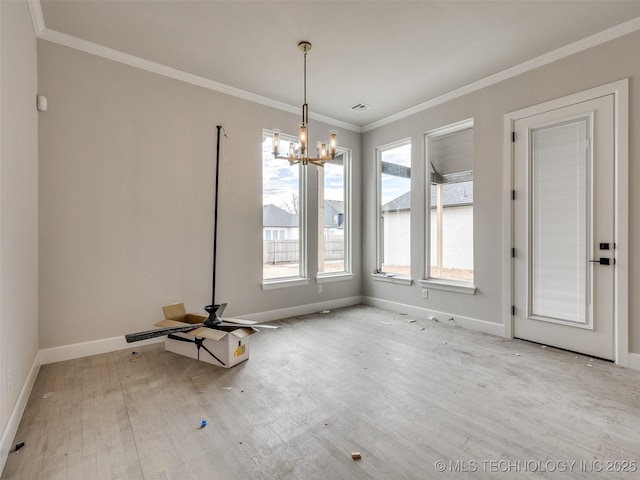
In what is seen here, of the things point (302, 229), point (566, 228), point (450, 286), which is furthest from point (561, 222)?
point (302, 229)

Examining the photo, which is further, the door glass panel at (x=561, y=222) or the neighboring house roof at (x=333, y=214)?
the neighboring house roof at (x=333, y=214)

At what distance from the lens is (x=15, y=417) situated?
1.91m

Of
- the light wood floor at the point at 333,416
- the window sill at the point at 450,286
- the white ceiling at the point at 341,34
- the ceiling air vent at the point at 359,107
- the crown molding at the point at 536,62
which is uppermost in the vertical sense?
the ceiling air vent at the point at 359,107

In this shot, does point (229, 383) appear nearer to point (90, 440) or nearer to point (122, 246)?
point (90, 440)

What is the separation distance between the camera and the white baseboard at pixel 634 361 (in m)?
2.78

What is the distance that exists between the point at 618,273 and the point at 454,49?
2598mm

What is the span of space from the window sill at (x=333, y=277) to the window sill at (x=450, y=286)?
4.05 feet

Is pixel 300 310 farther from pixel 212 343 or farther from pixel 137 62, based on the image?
pixel 137 62

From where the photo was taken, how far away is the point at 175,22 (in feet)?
9.04

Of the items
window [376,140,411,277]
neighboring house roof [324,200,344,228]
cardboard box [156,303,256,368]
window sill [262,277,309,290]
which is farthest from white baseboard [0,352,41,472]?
window [376,140,411,277]

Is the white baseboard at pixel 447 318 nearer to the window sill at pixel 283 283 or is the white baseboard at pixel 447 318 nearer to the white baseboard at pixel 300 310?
the white baseboard at pixel 300 310

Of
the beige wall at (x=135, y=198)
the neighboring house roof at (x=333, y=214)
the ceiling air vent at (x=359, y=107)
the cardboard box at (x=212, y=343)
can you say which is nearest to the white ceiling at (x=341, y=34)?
the beige wall at (x=135, y=198)

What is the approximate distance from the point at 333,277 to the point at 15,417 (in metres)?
3.81

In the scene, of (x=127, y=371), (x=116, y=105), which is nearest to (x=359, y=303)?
(x=127, y=371)
